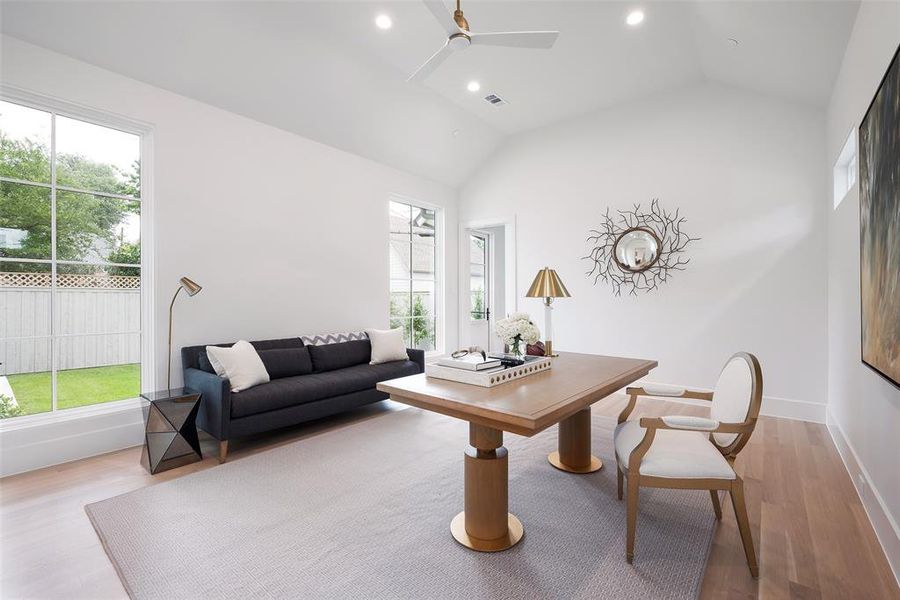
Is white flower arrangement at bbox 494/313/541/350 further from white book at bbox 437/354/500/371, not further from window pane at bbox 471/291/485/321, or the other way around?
window pane at bbox 471/291/485/321

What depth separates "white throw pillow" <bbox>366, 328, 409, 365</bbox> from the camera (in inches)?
175

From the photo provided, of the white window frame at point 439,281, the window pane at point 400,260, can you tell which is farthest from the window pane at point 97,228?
the white window frame at point 439,281

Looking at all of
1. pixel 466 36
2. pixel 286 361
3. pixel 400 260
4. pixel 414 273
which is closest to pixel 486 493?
pixel 466 36

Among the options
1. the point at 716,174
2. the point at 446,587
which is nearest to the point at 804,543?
the point at 446,587

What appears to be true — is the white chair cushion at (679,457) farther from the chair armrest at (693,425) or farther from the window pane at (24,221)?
the window pane at (24,221)

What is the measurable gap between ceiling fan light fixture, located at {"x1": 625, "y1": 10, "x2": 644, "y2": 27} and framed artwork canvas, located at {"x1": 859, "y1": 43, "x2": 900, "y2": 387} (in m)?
1.80

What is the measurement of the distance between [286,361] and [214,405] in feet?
2.79

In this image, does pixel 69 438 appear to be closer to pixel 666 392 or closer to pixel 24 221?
pixel 24 221

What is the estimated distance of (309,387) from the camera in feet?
11.3

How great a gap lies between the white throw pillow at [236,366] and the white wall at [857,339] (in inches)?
147

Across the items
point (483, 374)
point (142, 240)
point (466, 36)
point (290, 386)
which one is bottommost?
point (290, 386)

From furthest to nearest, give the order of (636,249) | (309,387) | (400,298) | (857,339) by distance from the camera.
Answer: (400,298)
(636,249)
(309,387)
(857,339)

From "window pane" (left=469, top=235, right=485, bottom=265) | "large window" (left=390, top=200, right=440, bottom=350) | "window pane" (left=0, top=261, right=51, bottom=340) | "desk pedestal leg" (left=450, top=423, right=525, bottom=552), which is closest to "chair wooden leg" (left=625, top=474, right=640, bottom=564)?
"desk pedestal leg" (left=450, top=423, right=525, bottom=552)

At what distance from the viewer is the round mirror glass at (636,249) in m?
4.65
